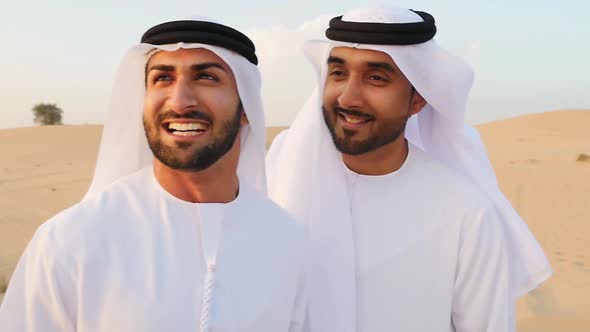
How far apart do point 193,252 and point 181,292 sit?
13 cm

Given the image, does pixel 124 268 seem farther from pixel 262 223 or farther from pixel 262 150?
pixel 262 150

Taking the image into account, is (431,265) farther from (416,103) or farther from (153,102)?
(153,102)

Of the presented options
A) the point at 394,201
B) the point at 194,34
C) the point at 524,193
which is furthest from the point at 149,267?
the point at 524,193

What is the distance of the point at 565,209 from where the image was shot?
39.4 ft

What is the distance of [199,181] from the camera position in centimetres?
203

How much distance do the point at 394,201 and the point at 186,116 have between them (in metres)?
1.08

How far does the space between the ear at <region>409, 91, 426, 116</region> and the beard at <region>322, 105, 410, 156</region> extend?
15cm

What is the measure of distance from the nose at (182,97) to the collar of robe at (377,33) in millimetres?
913

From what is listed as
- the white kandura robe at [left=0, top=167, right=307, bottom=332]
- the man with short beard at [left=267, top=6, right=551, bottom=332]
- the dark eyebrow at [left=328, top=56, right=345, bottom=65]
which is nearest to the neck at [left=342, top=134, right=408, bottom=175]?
the man with short beard at [left=267, top=6, right=551, bottom=332]

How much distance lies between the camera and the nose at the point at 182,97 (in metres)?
1.91

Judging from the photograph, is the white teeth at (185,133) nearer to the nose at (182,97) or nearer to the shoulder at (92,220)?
the nose at (182,97)

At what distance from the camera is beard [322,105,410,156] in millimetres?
2590

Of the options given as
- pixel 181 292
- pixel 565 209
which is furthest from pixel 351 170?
pixel 565 209

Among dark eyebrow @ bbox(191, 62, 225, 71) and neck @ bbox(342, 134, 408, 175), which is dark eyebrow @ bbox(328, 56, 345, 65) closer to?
neck @ bbox(342, 134, 408, 175)
